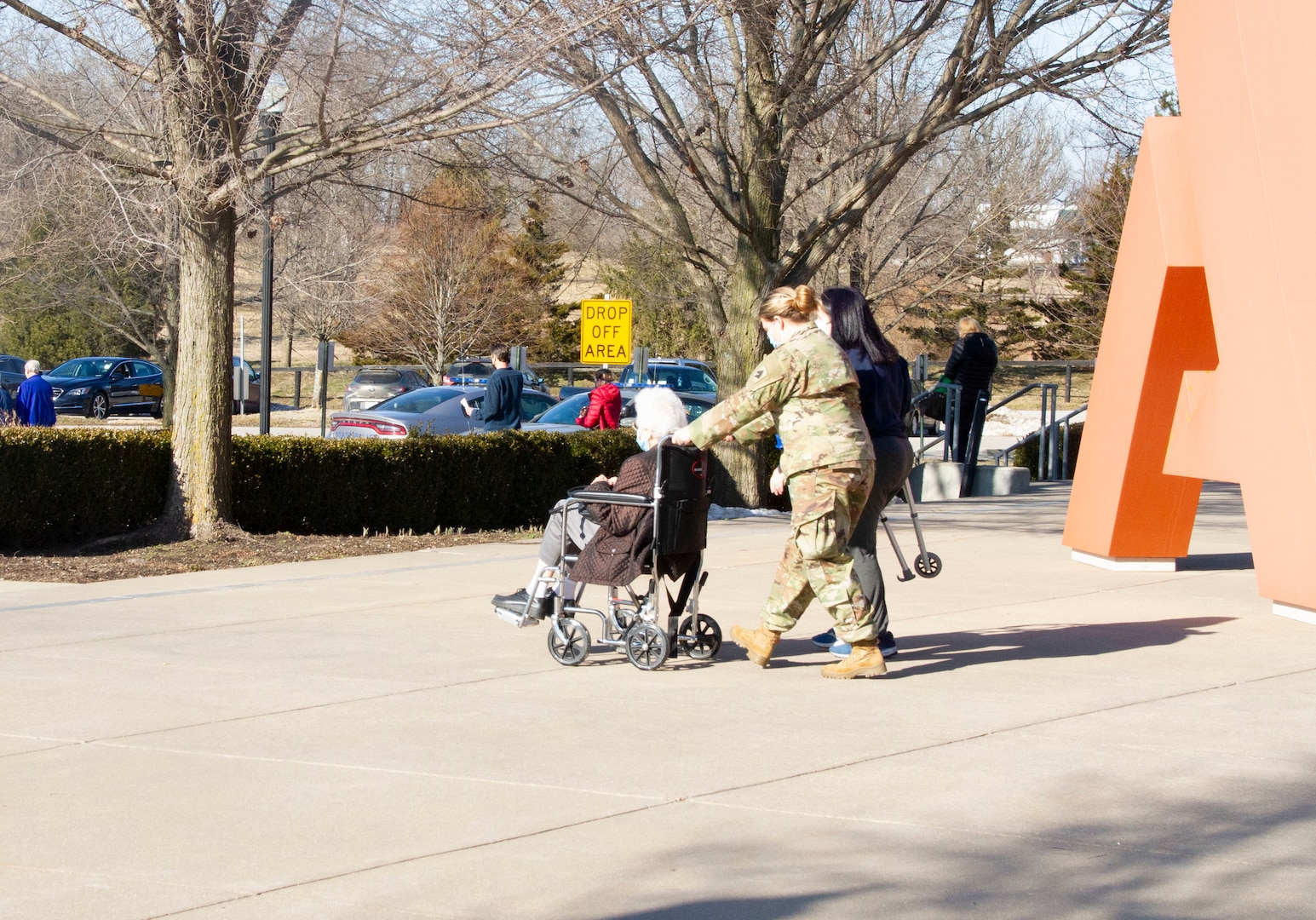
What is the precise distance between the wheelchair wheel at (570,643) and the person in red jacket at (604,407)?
30.2 ft

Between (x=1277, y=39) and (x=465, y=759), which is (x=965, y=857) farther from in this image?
(x=1277, y=39)

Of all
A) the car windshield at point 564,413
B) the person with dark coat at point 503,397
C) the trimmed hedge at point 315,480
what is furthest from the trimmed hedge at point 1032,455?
the person with dark coat at point 503,397

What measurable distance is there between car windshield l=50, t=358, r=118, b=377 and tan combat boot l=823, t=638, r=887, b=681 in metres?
35.8


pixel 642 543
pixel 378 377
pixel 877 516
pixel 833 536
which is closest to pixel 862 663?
pixel 833 536

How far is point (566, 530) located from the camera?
22.1 ft

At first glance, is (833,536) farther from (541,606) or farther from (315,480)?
(315,480)

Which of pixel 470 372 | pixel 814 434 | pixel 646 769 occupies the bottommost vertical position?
pixel 646 769

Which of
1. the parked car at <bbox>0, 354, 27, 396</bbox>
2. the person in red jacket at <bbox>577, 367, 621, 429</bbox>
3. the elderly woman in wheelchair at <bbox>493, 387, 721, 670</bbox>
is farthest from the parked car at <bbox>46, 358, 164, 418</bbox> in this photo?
the elderly woman in wheelchair at <bbox>493, 387, 721, 670</bbox>

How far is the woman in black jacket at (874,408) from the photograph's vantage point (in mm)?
6551

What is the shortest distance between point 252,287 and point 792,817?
34.0 meters

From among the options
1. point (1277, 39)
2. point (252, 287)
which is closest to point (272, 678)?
point (1277, 39)

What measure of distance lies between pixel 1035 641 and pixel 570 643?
2.50 metres

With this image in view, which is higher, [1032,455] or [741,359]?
[741,359]

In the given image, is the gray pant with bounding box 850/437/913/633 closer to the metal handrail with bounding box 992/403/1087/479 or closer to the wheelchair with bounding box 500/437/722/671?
the wheelchair with bounding box 500/437/722/671
